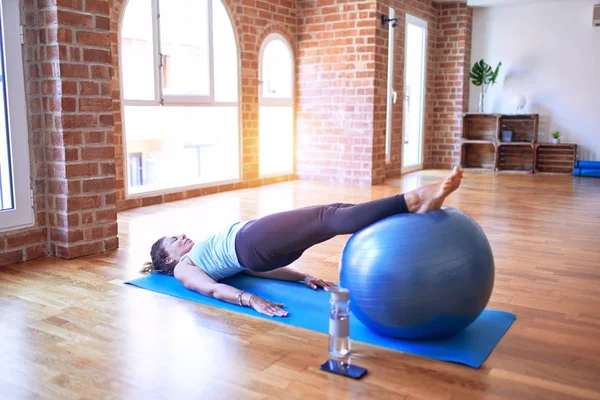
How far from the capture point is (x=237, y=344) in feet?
7.84

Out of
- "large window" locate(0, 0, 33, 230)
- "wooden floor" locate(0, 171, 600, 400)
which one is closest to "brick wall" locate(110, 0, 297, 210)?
"large window" locate(0, 0, 33, 230)

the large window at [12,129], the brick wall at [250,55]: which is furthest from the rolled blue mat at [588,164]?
the large window at [12,129]

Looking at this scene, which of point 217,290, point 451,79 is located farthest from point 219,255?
point 451,79

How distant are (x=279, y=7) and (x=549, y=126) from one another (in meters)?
4.54

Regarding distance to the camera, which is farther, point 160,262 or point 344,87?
point 344,87

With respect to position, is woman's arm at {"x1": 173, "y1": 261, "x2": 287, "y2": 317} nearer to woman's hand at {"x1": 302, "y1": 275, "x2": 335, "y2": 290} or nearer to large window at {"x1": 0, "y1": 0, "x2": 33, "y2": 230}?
woman's hand at {"x1": 302, "y1": 275, "x2": 335, "y2": 290}

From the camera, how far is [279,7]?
7.14 meters

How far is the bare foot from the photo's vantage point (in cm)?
234

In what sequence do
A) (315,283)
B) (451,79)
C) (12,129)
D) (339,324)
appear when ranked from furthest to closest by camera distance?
(451,79), (12,129), (315,283), (339,324)

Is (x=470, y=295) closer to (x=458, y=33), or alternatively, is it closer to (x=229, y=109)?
(x=229, y=109)

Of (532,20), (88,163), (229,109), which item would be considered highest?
(532,20)

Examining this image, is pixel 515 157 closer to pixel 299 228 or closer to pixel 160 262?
pixel 160 262

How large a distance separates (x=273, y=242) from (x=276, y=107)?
A: 4.95 meters

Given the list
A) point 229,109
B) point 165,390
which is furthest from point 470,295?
point 229,109
